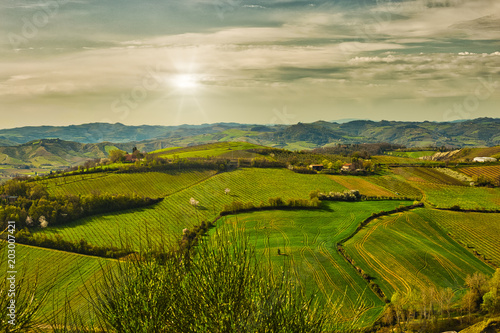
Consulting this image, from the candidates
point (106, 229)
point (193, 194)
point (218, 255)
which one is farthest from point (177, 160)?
point (218, 255)

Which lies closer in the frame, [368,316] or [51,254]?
[368,316]

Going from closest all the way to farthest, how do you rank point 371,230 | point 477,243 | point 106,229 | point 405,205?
1. point 477,243
2. point 371,230
3. point 106,229
4. point 405,205

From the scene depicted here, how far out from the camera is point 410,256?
220ft

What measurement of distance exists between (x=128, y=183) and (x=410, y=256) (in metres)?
106

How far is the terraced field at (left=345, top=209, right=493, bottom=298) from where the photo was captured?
192ft

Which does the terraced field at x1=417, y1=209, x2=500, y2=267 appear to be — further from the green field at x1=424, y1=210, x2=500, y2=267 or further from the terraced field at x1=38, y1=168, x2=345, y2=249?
the terraced field at x1=38, y1=168, x2=345, y2=249

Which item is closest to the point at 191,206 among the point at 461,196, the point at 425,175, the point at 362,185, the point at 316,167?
the point at 362,185

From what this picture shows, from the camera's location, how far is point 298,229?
84.1 m

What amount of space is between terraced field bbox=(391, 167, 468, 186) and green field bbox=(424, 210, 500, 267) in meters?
39.0

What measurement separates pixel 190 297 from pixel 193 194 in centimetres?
10824

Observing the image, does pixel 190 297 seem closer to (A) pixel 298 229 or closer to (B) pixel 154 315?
(B) pixel 154 315

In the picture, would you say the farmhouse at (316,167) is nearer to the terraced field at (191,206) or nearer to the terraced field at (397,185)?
the terraced field at (191,206)

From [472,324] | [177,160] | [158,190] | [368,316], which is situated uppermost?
[177,160]

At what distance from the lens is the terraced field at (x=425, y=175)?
5069 inches
